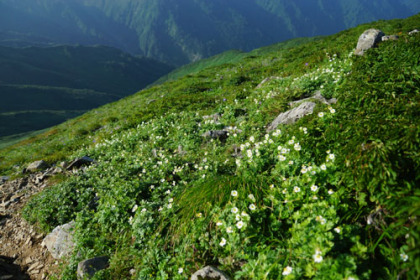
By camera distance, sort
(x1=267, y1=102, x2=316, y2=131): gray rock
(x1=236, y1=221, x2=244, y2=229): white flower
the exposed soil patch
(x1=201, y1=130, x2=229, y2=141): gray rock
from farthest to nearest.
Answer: (x1=201, y1=130, x2=229, y2=141): gray rock → (x1=267, y1=102, x2=316, y2=131): gray rock → the exposed soil patch → (x1=236, y1=221, x2=244, y2=229): white flower

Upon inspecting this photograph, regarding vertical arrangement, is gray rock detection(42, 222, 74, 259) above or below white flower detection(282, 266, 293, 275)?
below

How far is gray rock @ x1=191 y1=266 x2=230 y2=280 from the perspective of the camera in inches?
124

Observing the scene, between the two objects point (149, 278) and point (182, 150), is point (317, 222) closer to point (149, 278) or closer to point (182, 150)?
point (149, 278)

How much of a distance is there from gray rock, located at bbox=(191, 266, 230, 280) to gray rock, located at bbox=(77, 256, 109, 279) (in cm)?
210

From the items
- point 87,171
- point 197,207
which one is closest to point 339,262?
point 197,207

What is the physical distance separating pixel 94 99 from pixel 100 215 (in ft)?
688

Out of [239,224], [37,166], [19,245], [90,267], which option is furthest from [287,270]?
[37,166]

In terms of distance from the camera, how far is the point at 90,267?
4.23 metres

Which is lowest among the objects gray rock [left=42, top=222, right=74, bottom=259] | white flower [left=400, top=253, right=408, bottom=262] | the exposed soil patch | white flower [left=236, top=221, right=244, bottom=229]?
the exposed soil patch

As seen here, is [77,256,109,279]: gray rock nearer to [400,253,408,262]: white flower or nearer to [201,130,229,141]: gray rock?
[400,253,408,262]: white flower

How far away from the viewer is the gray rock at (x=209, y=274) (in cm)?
316

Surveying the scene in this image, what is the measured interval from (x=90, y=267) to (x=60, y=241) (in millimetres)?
1740

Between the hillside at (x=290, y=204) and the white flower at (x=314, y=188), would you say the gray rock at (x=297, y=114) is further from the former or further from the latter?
the white flower at (x=314, y=188)

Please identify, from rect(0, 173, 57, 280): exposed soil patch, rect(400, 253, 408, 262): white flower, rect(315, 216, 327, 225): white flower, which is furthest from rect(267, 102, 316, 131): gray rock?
rect(0, 173, 57, 280): exposed soil patch
